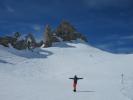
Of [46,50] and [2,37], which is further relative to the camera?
[2,37]

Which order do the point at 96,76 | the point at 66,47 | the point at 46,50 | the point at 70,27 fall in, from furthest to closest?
the point at 70,27
the point at 66,47
the point at 46,50
the point at 96,76

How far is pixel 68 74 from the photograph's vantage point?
141 feet

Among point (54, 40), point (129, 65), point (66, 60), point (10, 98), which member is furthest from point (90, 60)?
point (10, 98)

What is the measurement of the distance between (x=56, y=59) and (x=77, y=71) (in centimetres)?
1417

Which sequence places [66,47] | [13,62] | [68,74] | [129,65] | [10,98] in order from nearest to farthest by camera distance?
[10,98] → [68,74] → [129,65] → [13,62] → [66,47]

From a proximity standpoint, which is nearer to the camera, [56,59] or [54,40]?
[56,59]

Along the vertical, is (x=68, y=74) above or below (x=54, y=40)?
below

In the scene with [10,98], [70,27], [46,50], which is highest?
[70,27]

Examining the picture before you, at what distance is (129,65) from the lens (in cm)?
4678

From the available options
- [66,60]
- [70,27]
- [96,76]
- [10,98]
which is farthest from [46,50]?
[10,98]

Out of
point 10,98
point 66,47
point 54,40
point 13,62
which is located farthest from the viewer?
point 54,40

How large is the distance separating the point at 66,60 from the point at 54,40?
27364 mm

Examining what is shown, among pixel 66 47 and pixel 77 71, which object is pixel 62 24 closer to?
pixel 66 47

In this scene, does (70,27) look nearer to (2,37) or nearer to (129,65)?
(2,37)
